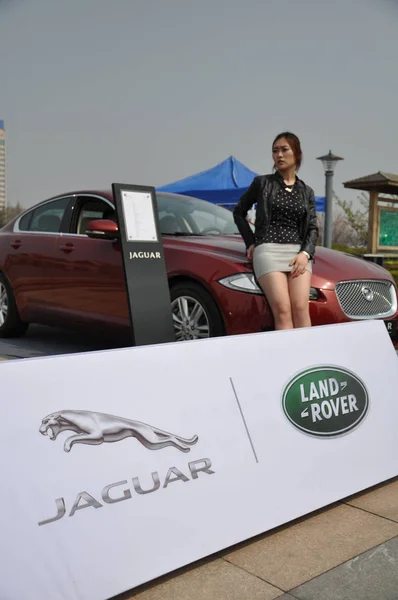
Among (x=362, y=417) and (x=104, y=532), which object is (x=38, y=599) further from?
(x=362, y=417)

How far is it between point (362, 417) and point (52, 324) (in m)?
3.93

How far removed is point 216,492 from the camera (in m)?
2.31

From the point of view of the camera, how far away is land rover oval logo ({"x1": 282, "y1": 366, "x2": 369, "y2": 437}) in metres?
2.74

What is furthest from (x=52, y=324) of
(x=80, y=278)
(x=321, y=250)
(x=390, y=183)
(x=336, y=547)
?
(x=390, y=183)

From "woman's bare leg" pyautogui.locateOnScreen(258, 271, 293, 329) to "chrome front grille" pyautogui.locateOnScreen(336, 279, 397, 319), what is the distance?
0.67 meters

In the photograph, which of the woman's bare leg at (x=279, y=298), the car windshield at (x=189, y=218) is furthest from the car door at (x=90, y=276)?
the woman's bare leg at (x=279, y=298)

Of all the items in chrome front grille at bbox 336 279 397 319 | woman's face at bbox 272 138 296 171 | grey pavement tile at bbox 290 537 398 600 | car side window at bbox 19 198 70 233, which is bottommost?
grey pavement tile at bbox 290 537 398 600

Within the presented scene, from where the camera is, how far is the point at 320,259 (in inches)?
196

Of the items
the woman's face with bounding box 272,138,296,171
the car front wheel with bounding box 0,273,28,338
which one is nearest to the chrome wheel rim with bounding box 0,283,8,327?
the car front wheel with bounding box 0,273,28,338

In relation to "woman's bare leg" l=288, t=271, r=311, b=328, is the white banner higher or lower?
lower

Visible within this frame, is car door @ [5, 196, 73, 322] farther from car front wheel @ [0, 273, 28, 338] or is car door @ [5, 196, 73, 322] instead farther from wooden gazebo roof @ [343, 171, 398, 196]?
wooden gazebo roof @ [343, 171, 398, 196]

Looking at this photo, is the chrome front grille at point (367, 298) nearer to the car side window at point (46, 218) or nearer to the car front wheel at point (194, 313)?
the car front wheel at point (194, 313)

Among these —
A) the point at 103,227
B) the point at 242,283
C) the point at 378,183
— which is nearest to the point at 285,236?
the point at 242,283

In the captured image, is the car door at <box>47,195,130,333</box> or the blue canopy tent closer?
the car door at <box>47,195,130,333</box>
